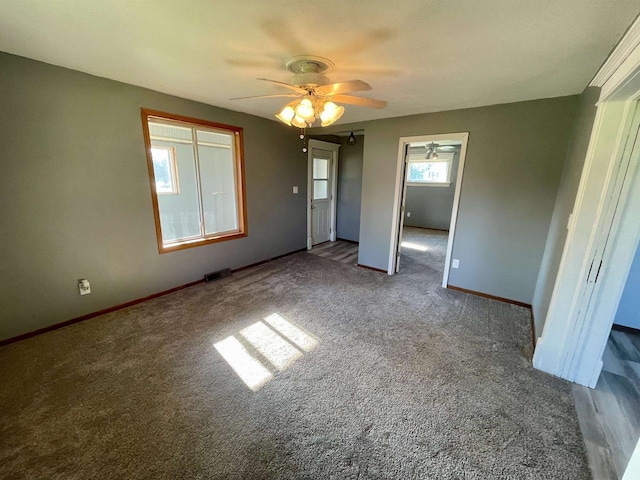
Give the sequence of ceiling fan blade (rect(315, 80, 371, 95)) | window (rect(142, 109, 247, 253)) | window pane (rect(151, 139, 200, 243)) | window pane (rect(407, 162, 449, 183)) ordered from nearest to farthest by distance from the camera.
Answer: ceiling fan blade (rect(315, 80, 371, 95)) < window (rect(142, 109, 247, 253)) < window pane (rect(151, 139, 200, 243)) < window pane (rect(407, 162, 449, 183))

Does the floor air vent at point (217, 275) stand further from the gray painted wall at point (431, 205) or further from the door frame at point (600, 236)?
the gray painted wall at point (431, 205)

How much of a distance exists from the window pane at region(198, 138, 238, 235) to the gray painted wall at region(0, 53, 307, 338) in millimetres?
475

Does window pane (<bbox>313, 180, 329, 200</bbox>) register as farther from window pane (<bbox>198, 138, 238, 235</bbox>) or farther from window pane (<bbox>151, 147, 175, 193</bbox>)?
window pane (<bbox>151, 147, 175, 193</bbox>)

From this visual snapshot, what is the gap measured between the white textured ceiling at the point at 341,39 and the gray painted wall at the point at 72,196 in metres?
0.24

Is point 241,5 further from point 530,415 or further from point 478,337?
point 478,337

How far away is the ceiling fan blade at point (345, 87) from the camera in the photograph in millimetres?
1635

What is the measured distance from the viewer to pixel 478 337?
2410 millimetres

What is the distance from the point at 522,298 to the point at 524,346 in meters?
0.95

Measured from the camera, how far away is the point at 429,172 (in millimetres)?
7379

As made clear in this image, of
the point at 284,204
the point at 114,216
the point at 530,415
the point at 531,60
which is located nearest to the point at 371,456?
the point at 530,415

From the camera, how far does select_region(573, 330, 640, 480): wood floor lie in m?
1.36

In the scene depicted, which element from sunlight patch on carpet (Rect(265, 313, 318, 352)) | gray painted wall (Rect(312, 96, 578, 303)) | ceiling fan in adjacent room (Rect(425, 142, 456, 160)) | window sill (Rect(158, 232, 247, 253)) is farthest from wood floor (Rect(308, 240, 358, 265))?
ceiling fan in adjacent room (Rect(425, 142, 456, 160))

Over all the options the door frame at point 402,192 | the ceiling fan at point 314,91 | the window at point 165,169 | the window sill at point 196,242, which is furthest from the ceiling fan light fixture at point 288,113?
the window sill at point 196,242

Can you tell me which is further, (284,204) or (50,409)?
(284,204)
